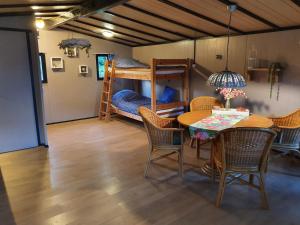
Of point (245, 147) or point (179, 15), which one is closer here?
point (245, 147)

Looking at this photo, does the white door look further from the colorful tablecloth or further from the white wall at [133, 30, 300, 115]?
the white wall at [133, 30, 300, 115]

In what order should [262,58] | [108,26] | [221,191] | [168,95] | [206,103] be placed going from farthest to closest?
[168,95] → [108,26] → [206,103] → [262,58] → [221,191]

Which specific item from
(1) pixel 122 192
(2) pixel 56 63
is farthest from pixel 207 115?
(2) pixel 56 63

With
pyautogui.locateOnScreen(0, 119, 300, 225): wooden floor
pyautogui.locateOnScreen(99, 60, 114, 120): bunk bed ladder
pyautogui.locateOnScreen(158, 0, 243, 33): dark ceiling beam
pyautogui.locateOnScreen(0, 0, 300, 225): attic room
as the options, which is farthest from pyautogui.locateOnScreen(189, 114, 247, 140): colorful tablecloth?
pyautogui.locateOnScreen(99, 60, 114, 120): bunk bed ladder

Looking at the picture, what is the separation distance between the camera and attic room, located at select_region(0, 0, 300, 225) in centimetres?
245

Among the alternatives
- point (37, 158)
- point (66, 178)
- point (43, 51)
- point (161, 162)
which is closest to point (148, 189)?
point (161, 162)

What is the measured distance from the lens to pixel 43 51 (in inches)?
228

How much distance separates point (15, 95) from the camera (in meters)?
4.04

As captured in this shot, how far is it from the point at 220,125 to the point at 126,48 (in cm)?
485

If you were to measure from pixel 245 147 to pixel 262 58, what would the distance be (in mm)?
2287

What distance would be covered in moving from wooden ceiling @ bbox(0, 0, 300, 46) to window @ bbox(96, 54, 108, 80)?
1.26 meters

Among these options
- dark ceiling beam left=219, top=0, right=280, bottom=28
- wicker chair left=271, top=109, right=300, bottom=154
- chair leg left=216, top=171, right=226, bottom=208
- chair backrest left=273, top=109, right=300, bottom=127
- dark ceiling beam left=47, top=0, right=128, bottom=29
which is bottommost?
chair leg left=216, top=171, right=226, bottom=208

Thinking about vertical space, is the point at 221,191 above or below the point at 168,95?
below

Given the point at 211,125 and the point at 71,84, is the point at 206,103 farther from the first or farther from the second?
the point at 71,84
